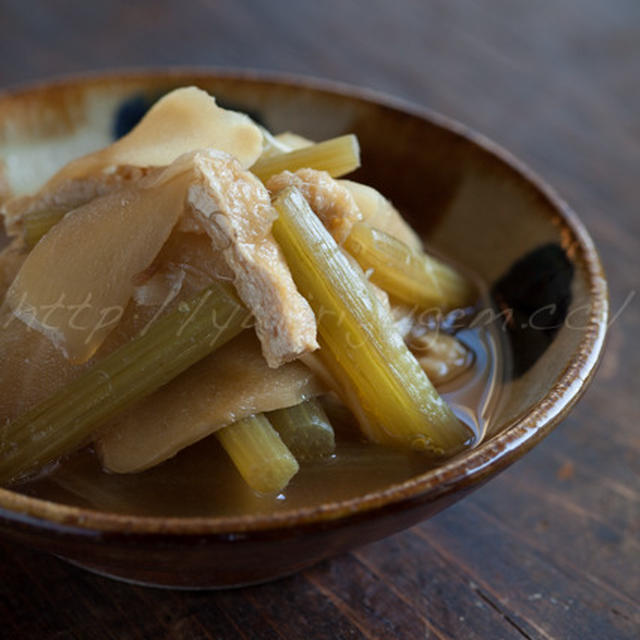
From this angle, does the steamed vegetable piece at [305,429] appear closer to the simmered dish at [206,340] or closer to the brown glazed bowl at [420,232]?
the simmered dish at [206,340]

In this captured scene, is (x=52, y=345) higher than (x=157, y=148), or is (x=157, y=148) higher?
(x=157, y=148)

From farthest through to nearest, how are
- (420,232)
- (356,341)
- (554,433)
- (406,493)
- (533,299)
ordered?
1. (420,232)
2. (554,433)
3. (533,299)
4. (356,341)
5. (406,493)

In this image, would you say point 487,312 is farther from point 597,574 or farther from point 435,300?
point 597,574

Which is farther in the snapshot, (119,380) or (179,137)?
(179,137)

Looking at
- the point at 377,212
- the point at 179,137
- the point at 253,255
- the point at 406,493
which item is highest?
the point at 179,137

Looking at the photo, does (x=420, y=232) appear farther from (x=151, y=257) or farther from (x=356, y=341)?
(x=151, y=257)

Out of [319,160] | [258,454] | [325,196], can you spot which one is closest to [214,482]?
[258,454]

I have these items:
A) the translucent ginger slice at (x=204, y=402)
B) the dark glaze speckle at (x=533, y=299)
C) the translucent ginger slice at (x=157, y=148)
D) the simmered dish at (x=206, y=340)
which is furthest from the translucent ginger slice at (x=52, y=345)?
the dark glaze speckle at (x=533, y=299)
